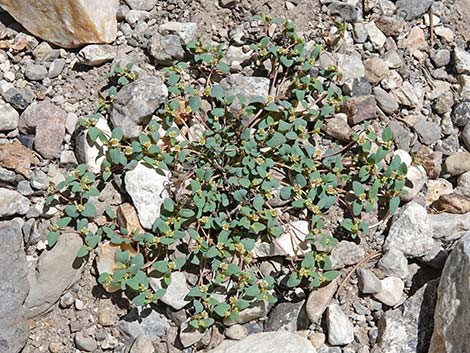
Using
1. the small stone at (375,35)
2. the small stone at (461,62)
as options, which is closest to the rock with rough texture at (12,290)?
the small stone at (375,35)

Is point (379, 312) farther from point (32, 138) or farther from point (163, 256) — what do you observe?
point (32, 138)

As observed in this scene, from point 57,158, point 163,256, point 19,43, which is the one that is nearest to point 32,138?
point 57,158

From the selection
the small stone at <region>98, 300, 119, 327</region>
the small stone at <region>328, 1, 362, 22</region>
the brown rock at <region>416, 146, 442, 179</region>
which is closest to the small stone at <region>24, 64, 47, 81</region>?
the small stone at <region>98, 300, 119, 327</region>

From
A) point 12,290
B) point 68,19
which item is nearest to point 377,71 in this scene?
point 68,19

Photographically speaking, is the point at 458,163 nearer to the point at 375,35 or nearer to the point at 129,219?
the point at 375,35

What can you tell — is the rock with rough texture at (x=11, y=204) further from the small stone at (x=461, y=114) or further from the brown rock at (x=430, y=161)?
the small stone at (x=461, y=114)

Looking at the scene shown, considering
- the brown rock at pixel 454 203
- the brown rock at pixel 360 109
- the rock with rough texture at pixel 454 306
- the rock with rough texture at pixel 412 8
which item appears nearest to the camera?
the rock with rough texture at pixel 454 306

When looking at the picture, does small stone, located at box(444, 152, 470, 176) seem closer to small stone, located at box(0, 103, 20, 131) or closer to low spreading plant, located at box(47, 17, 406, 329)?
low spreading plant, located at box(47, 17, 406, 329)
